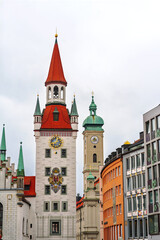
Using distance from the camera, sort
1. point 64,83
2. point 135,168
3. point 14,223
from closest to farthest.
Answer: point 135,168 < point 14,223 < point 64,83

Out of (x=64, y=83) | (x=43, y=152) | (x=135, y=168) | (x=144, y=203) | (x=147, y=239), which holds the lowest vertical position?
(x=147, y=239)

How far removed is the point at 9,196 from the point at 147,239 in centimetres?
3185

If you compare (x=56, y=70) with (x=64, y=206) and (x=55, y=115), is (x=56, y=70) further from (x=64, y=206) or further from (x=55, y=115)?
(x=64, y=206)

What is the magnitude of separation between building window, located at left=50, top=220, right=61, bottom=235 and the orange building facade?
8.93m

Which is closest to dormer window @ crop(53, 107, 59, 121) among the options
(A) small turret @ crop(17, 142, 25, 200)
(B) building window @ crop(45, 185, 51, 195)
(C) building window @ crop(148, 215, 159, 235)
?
(A) small turret @ crop(17, 142, 25, 200)

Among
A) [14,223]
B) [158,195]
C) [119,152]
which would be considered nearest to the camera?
[158,195]

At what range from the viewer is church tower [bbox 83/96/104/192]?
545 ft

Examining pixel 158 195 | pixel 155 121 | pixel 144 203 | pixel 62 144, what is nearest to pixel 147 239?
pixel 144 203

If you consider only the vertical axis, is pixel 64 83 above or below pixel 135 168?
above

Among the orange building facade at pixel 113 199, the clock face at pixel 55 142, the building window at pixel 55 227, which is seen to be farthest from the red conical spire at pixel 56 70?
the building window at pixel 55 227

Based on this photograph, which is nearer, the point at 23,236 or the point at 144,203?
the point at 144,203

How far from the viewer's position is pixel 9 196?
284 ft

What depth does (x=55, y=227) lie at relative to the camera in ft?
308

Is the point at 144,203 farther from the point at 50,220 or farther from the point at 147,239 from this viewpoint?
the point at 50,220
